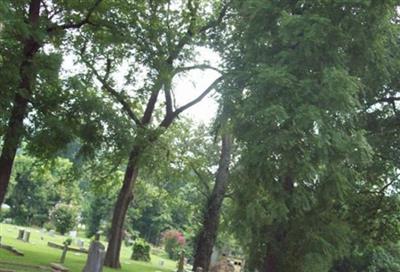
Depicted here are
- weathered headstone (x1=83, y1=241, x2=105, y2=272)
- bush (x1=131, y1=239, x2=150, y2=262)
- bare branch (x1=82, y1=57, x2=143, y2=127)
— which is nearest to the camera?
weathered headstone (x1=83, y1=241, x2=105, y2=272)

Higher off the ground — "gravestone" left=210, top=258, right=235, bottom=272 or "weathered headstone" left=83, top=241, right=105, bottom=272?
"gravestone" left=210, top=258, right=235, bottom=272

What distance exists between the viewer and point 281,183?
46.1 feet

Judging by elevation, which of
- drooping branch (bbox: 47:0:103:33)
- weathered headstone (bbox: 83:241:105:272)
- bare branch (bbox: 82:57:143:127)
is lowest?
weathered headstone (bbox: 83:241:105:272)

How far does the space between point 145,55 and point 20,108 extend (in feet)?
21.8

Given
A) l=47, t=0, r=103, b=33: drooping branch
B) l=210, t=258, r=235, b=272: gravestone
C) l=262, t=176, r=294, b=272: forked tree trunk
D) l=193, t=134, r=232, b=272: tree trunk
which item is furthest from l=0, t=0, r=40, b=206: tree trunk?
l=210, t=258, r=235, b=272: gravestone

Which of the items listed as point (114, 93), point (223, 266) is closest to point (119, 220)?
point (114, 93)

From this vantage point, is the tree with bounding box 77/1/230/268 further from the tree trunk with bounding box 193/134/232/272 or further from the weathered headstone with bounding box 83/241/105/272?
the weathered headstone with bounding box 83/241/105/272

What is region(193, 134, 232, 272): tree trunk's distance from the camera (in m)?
21.6

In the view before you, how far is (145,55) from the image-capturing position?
21422 mm

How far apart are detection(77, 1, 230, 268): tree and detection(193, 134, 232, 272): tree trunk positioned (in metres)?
2.88

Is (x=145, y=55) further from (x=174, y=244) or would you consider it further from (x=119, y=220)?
(x=174, y=244)

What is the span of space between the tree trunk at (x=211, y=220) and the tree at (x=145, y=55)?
2880 mm

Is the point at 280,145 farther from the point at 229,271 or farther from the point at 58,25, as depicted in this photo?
the point at 229,271

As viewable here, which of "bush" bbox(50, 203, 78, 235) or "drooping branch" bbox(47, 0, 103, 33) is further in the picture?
"bush" bbox(50, 203, 78, 235)
